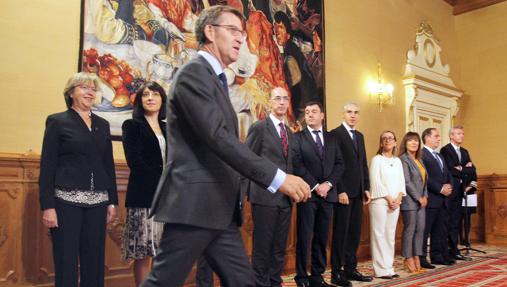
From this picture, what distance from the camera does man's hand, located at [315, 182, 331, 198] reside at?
4266mm

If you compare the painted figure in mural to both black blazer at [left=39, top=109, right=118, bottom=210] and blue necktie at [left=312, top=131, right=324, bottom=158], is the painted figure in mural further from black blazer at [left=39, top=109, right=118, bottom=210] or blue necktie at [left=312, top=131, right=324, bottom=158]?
black blazer at [left=39, top=109, right=118, bottom=210]

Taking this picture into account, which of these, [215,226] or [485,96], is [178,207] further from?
[485,96]

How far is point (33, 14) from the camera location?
374cm

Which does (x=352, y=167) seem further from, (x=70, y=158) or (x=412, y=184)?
(x=70, y=158)

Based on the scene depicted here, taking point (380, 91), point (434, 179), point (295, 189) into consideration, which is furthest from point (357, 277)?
point (295, 189)

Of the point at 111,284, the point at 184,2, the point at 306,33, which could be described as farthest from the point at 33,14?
the point at 306,33

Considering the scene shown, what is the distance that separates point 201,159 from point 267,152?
220 cm

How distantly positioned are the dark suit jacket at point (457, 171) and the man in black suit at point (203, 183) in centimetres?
486

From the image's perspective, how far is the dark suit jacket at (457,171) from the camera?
20.0 ft

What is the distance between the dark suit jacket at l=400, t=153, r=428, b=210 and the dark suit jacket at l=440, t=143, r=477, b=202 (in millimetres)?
858

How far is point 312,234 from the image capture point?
4.42 m

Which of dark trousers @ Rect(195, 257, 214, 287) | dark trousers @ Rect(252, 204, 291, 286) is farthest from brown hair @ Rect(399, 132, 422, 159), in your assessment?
dark trousers @ Rect(195, 257, 214, 287)

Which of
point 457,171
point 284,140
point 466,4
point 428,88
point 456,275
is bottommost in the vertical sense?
point 456,275

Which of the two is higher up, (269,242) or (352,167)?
(352,167)
